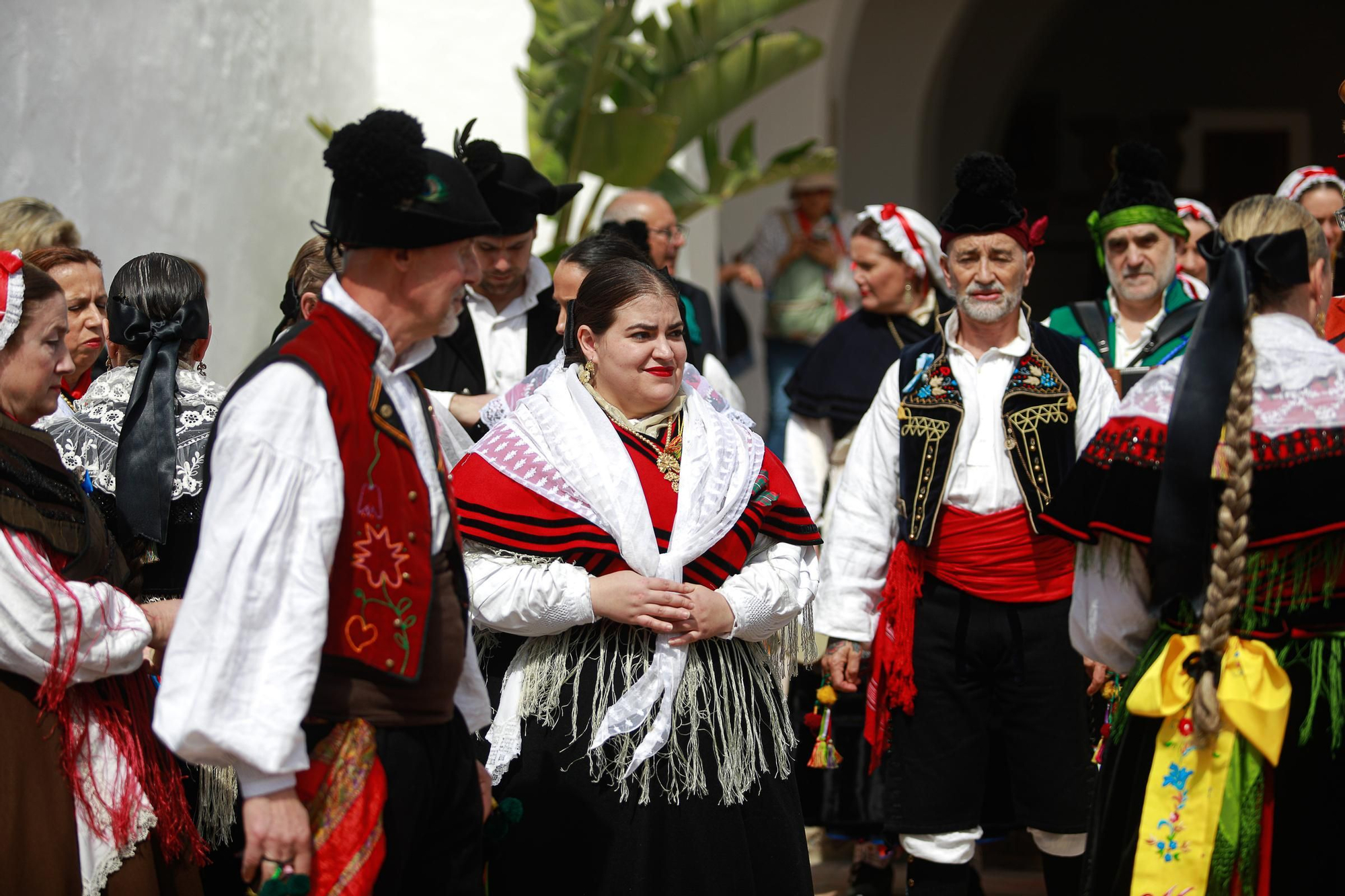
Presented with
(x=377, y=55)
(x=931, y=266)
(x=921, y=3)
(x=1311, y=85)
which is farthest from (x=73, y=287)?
(x=1311, y=85)

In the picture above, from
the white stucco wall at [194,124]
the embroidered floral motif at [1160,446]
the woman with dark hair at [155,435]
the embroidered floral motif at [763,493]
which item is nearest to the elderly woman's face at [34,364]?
the woman with dark hair at [155,435]

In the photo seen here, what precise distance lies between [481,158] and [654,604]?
107cm

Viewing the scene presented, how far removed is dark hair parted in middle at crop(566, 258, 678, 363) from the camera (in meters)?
3.42

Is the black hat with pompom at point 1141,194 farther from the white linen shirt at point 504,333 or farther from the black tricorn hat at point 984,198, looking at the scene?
the white linen shirt at point 504,333

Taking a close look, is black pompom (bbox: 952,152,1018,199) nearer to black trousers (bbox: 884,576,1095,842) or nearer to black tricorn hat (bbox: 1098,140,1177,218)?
black tricorn hat (bbox: 1098,140,1177,218)

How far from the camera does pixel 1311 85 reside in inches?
497

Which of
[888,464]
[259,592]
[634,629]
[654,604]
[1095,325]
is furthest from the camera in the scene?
[1095,325]

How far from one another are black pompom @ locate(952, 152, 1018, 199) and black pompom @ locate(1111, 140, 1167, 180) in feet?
2.83

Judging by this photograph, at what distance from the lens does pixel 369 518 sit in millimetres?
2375

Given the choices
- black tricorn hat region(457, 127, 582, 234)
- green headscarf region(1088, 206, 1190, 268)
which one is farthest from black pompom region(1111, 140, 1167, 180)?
black tricorn hat region(457, 127, 582, 234)

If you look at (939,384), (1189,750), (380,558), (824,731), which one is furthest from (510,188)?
(1189,750)

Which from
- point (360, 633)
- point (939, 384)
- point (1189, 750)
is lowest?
point (1189, 750)

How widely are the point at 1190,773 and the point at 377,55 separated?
6905mm

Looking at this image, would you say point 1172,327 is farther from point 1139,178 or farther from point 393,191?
point 393,191
